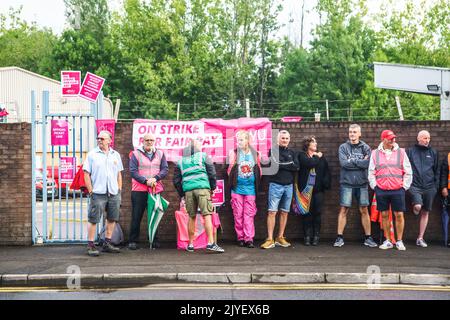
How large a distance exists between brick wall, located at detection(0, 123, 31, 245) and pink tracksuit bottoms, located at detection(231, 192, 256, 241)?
3851 mm

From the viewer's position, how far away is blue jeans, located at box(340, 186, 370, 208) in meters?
10.2

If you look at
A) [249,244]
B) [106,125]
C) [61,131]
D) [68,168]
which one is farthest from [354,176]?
[61,131]

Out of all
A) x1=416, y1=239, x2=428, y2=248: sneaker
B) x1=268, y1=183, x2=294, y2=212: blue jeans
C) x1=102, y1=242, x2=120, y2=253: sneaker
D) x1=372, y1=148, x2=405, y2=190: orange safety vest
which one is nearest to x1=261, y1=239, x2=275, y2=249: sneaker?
x1=268, y1=183, x2=294, y2=212: blue jeans

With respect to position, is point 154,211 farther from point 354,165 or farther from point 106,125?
point 354,165

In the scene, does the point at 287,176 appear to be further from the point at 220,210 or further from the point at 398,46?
the point at 398,46

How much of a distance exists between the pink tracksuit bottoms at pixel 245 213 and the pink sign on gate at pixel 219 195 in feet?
1.08

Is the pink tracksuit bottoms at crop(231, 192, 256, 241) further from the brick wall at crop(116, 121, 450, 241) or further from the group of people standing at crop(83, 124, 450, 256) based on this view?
the brick wall at crop(116, 121, 450, 241)

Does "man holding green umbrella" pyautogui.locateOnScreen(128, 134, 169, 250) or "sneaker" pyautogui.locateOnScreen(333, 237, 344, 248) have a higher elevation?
"man holding green umbrella" pyautogui.locateOnScreen(128, 134, 169, 250)

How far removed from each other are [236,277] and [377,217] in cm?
397

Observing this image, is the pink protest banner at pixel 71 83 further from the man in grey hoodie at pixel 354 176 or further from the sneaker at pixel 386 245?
the sneaker at pixel 386 245

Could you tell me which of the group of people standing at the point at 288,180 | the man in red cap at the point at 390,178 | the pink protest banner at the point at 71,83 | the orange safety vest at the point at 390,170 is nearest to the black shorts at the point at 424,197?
the group of people standing at the point at 288,180

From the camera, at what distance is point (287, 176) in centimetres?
1024

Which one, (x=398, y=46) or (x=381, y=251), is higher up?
(x=398, y=46)
